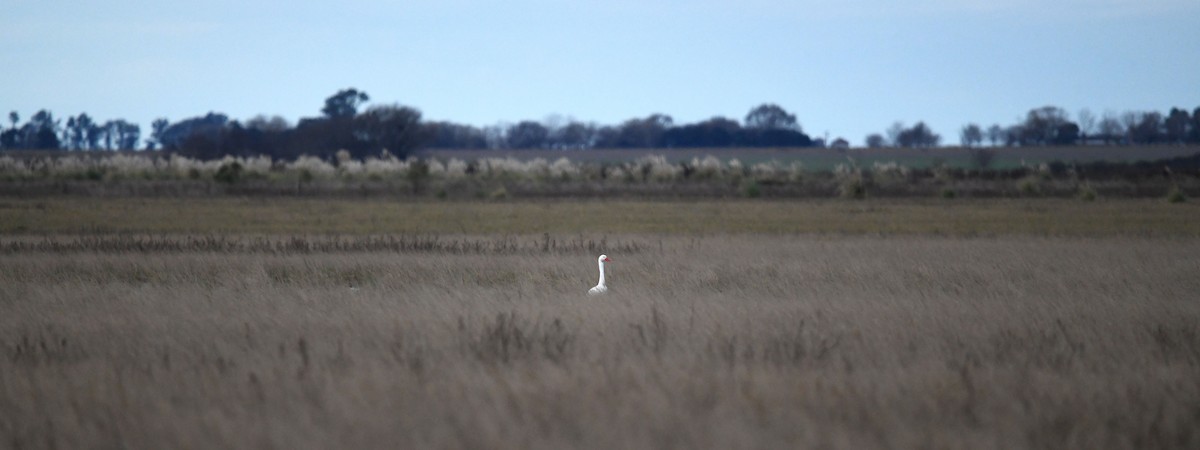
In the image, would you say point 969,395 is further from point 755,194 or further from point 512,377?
point 755,194

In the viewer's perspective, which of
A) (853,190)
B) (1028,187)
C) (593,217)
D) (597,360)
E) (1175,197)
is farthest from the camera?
(1028,187)

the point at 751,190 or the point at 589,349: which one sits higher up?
the point at 589,349

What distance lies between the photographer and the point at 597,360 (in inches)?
343

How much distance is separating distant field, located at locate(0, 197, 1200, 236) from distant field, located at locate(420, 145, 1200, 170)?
3481cm

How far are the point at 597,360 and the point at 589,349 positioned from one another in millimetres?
528

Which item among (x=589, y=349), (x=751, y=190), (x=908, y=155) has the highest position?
(x=589, y=349)

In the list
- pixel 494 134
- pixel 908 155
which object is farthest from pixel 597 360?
pixel 494 134

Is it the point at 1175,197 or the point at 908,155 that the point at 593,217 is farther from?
the point at 908,155

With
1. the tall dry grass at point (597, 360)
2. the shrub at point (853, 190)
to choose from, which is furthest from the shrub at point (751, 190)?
the tall dry grass at point (597, 360)

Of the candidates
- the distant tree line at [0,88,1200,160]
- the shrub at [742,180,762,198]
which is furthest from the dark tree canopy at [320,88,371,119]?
the shrub at [742,180,762,198]

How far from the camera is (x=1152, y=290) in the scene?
45.4 feet

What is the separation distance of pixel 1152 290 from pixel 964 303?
123 inches

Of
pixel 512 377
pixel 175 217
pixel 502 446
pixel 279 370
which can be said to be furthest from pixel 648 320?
pixel 175 217

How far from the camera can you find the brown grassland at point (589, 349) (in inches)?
270
